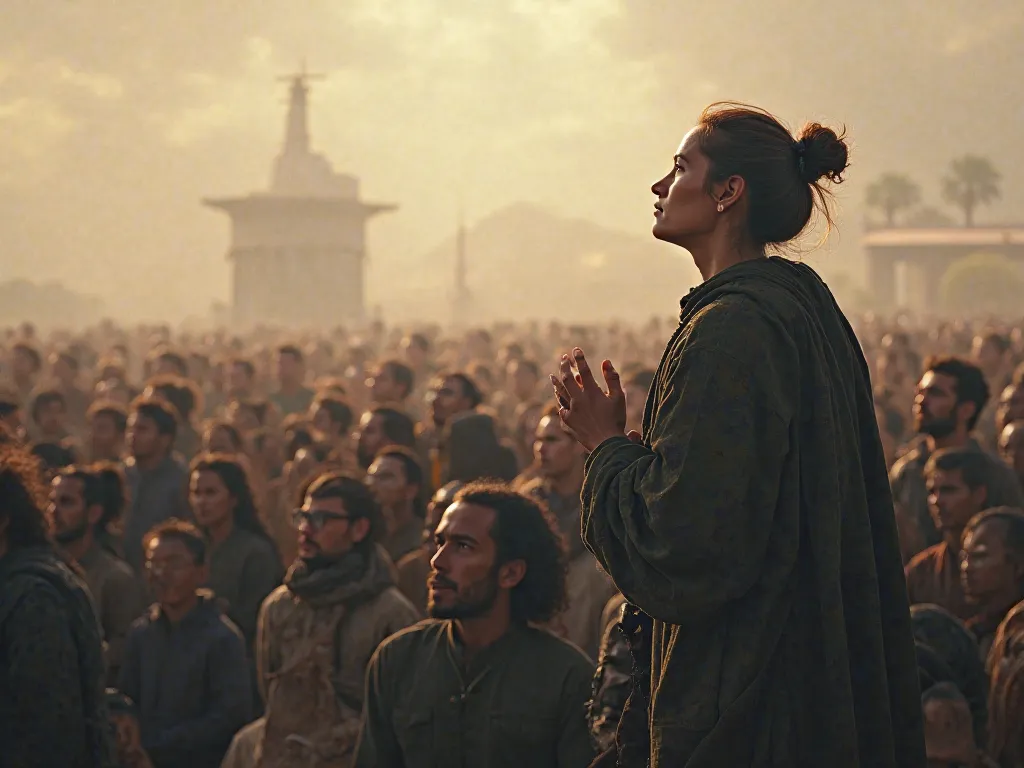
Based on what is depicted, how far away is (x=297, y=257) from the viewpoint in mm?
64500

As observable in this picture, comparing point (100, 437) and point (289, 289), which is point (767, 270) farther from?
point (289, 289)

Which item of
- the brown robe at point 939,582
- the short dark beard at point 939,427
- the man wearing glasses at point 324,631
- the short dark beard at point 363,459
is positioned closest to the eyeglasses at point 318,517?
the man wearing glasses at point 324,631

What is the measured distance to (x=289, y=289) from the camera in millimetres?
64000

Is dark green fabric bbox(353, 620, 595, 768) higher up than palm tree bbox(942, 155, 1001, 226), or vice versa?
palm tree bbox(942, 155, 1001, 226)

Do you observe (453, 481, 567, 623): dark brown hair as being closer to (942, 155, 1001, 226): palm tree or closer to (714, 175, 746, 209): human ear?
(714, 175, 746, 209): human ear

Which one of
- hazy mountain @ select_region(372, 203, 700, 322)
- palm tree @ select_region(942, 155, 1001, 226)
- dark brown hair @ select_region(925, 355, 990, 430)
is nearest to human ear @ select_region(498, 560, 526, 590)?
dark brown hair @ select_region(925, 355, 990, 430)

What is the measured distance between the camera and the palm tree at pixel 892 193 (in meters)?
102

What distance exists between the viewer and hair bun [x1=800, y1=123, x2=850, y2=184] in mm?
3227

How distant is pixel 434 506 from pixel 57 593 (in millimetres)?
2244

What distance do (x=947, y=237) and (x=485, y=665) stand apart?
294ft

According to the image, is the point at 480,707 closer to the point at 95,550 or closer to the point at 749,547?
the point at 749,547

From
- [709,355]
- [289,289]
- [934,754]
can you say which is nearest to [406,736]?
[934,754]

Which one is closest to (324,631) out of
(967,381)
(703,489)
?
(703,489)

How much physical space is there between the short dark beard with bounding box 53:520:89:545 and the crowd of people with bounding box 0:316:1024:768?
0.01 metres
